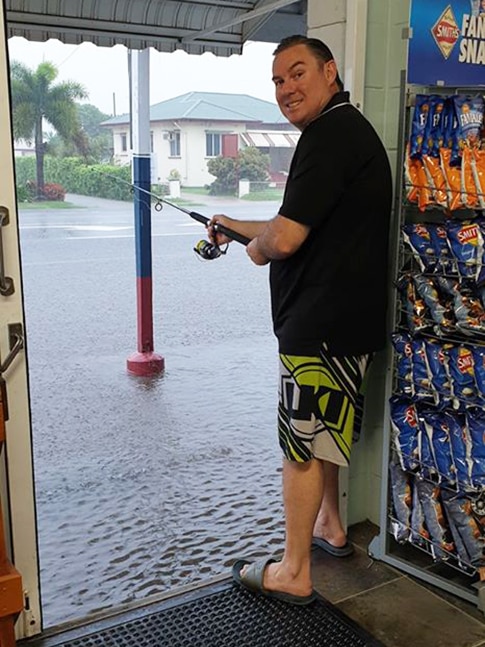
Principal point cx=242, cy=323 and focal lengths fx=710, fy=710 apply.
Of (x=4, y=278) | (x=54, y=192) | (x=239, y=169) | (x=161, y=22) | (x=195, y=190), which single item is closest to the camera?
(x=4, y=278)

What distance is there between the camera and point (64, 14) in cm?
379

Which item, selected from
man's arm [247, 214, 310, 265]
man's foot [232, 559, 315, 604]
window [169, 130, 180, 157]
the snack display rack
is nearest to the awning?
window [169, 130, 180, 157]

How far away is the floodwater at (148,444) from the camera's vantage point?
8.16 feet

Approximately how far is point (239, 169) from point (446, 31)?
9.41m

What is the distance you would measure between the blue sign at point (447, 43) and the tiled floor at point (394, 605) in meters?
1.53

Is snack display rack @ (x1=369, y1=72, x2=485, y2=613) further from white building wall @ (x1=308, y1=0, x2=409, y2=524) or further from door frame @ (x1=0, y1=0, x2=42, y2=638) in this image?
door frame @ (x1=0, y1=0, x2=42, y2=638)

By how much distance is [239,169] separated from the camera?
11.3 m

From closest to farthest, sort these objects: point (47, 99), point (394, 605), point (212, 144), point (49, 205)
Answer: point (394, 605), point (47, 99), point (212, 144), point (49, 205)

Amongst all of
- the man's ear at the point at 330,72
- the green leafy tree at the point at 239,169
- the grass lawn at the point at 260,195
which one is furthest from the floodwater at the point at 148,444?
the grass lawn at the point at 260,195

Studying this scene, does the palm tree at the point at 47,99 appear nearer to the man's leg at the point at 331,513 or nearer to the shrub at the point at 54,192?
the shrub at the point at 54,192

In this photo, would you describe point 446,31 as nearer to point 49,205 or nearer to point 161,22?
point 161,22

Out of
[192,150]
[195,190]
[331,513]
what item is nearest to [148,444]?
[331,513]

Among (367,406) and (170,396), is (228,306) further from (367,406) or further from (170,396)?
(367,406)

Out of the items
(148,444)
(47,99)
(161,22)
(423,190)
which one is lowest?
(148,444)
